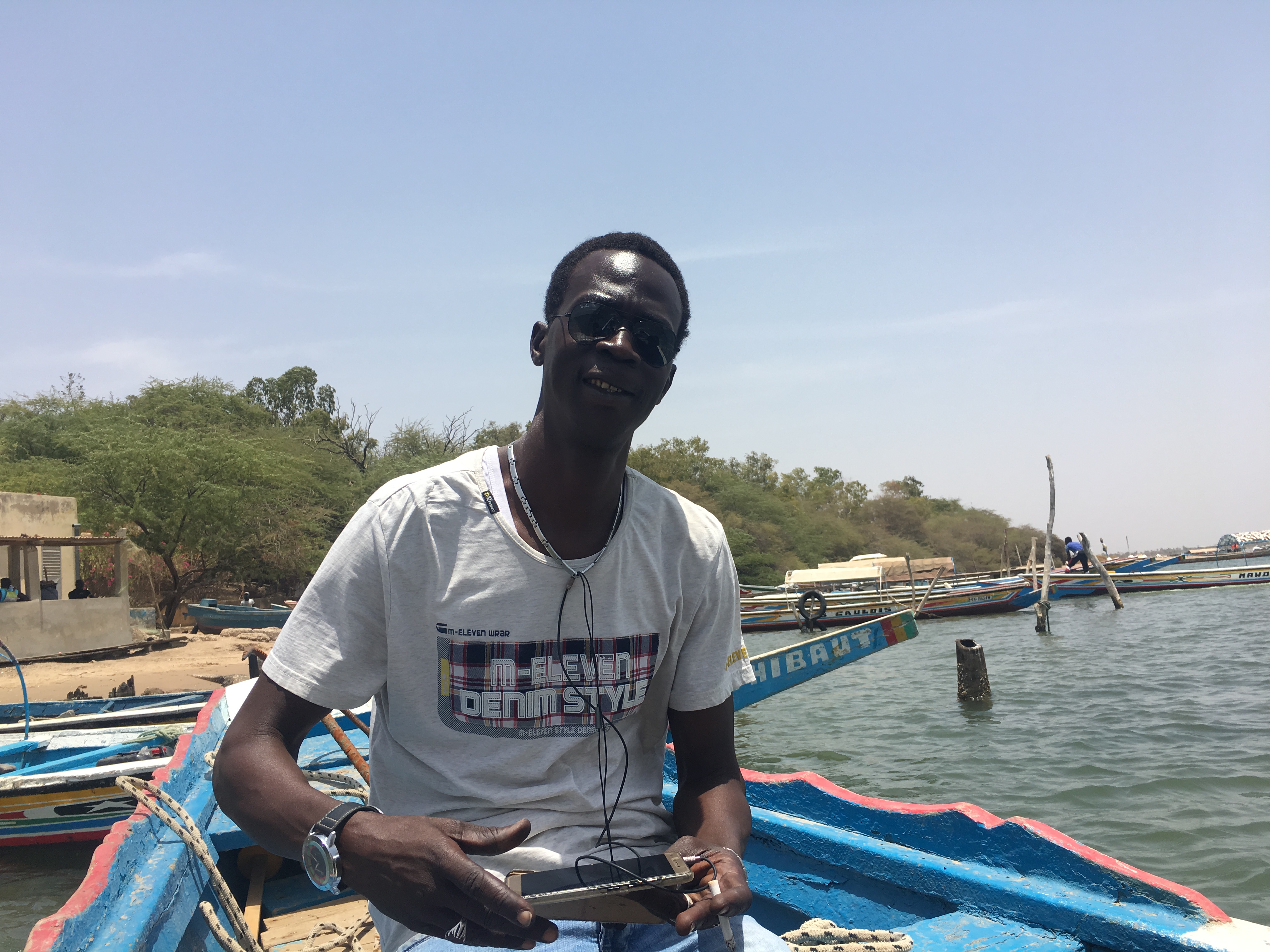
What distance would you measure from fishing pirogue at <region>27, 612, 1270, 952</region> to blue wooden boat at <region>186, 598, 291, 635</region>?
2070 centimetres

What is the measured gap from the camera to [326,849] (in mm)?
1296

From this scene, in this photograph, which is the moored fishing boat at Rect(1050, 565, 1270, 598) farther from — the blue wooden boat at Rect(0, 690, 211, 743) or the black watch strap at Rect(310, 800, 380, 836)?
the black watch strap at Rect(310, 800, 380, 836)

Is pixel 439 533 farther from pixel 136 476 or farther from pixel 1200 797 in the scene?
pixel 136 476

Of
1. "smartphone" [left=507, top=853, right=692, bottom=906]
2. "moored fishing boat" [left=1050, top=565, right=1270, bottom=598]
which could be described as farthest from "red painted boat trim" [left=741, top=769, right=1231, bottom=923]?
"moored fishing boat" [left=1050, top=565, right=1270, bottom=598]

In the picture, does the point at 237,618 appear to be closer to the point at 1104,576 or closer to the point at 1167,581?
the point at 1104,576

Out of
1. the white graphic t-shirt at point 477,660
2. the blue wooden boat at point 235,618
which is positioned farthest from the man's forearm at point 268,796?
the blue wooden boat at point 235,618

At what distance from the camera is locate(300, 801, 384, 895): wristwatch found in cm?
129

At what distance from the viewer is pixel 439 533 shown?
62.5 inches

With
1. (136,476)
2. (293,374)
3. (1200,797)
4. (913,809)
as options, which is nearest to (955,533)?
(293,374)

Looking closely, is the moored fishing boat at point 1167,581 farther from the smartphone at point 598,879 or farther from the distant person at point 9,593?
the smartphone at point 598,879

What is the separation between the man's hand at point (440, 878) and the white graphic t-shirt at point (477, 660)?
0.23 m

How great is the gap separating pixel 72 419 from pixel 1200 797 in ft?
138

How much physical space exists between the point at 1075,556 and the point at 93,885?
35694 mm

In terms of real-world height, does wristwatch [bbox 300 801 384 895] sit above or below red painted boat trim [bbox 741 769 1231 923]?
above
